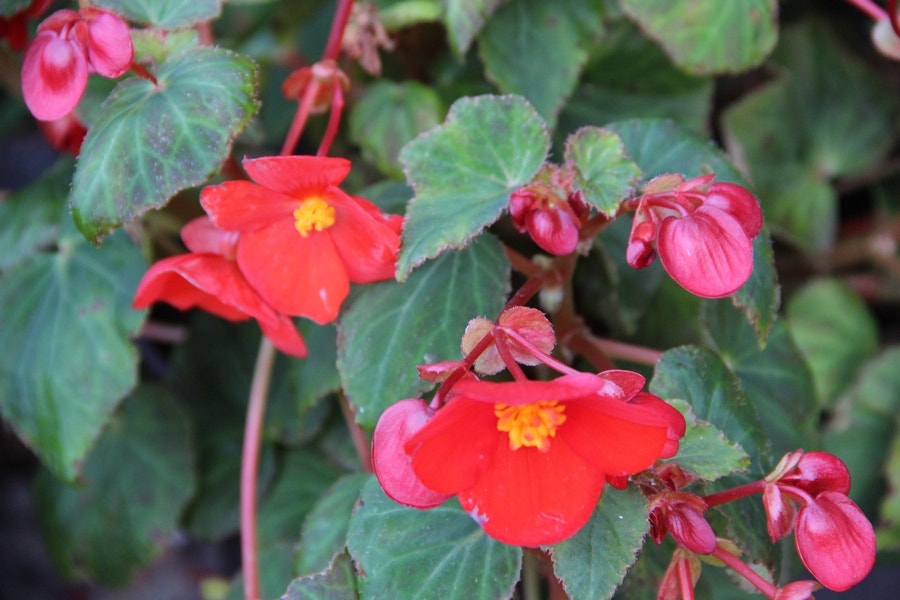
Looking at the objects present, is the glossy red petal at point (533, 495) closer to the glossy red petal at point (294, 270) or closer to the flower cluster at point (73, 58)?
the glossy red petal at point (294, 270)

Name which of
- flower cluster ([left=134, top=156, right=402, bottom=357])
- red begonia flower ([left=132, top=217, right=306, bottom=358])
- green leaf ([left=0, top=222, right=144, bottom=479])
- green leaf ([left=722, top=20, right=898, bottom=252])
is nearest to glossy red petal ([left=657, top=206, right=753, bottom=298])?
flower cluster ([left=134, top=156, right=402, bottom=357])

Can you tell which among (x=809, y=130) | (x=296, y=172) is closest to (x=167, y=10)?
(x=296, y=172)

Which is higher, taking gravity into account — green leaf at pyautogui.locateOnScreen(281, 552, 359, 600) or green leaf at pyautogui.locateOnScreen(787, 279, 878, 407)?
green leaf at pyautogui.locateOnScreen(281, 552, 359, 600)

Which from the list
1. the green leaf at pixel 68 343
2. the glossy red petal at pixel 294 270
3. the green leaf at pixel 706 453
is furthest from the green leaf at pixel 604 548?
the green leaf at pixel 68 343

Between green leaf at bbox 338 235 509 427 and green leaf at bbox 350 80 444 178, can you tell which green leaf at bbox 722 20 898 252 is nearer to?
green leaf at bbox 350 80 444 178

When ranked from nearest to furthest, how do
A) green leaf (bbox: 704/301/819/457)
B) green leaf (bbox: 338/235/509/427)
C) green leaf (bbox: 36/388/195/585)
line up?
green leaf (bbox: 338/235/509/427), green leaf (bbox: 704/301/819/457), green leaf (bbox: 36/388/195/585)

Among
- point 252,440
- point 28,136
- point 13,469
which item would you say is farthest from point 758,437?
point 28,136
